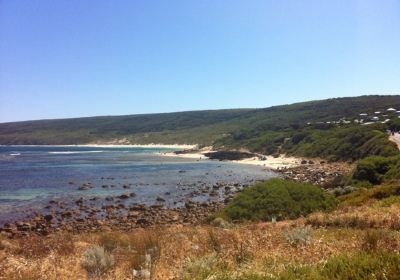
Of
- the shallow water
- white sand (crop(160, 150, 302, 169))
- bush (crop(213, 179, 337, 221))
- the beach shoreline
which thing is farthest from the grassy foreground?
white sand (crop(160, 150, 302, 169))

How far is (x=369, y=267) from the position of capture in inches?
215

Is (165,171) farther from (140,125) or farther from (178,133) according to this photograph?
(140,125)

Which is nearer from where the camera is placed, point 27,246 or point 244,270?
point 244,270

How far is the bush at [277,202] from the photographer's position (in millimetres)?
20766

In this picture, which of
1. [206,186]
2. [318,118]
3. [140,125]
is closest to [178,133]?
[140,125]

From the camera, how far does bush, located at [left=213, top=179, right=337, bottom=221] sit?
2077 cm

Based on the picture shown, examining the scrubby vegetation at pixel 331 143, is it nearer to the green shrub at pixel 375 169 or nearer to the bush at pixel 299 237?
the green shrub at pixel 375 169

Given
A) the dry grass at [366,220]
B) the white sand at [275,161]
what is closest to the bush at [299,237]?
the dry grass at [366,220]

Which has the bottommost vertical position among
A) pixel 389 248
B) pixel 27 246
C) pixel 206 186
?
Result: pixel 206 186

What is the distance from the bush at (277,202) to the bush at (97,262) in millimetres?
12908

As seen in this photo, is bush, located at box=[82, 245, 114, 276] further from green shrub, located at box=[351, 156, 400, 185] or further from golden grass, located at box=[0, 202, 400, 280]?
green shrub, located at box=[351, 156, 400, 185]

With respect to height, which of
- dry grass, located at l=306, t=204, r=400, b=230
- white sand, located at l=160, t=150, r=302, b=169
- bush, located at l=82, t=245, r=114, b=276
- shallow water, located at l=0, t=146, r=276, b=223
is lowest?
white sand, located at l=160, t=150, r=302, b=169

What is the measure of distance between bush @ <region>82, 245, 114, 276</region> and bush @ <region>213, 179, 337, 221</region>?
508 inches

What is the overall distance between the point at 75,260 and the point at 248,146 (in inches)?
3534
